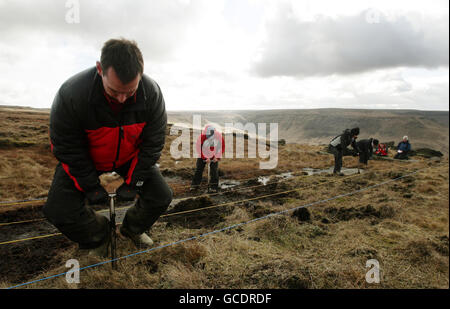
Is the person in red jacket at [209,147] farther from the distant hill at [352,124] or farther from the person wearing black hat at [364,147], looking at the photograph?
the distant hill at [352,124]

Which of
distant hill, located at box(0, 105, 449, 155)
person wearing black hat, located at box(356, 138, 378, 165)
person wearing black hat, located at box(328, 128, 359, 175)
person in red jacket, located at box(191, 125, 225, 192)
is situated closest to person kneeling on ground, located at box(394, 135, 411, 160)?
person wearing black hat, located at box(356, 138, 378, 165)

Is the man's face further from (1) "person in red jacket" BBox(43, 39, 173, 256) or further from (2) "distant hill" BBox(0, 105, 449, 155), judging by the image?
(2) "distant hill" BBox(0, 105, 449, 155)

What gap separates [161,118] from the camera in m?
3.11

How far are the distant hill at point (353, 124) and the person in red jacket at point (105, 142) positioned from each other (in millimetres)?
100112

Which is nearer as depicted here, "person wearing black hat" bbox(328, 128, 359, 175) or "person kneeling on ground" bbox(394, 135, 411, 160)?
"person wearing black hat" bbox(328, 128, 359, 175)

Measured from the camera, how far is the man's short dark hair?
7.22ft

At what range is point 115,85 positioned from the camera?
7.45ft

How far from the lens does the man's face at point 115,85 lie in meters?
2.23

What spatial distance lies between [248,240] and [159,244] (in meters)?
1.48

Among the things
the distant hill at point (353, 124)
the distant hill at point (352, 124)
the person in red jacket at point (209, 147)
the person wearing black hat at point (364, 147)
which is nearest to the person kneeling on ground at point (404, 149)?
the person wearing black hat at point (364, 147)

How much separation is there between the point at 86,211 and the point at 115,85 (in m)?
1.77

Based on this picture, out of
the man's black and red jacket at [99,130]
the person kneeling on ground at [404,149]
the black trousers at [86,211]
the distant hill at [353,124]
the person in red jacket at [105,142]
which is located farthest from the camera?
the distant hill at [353,124]
